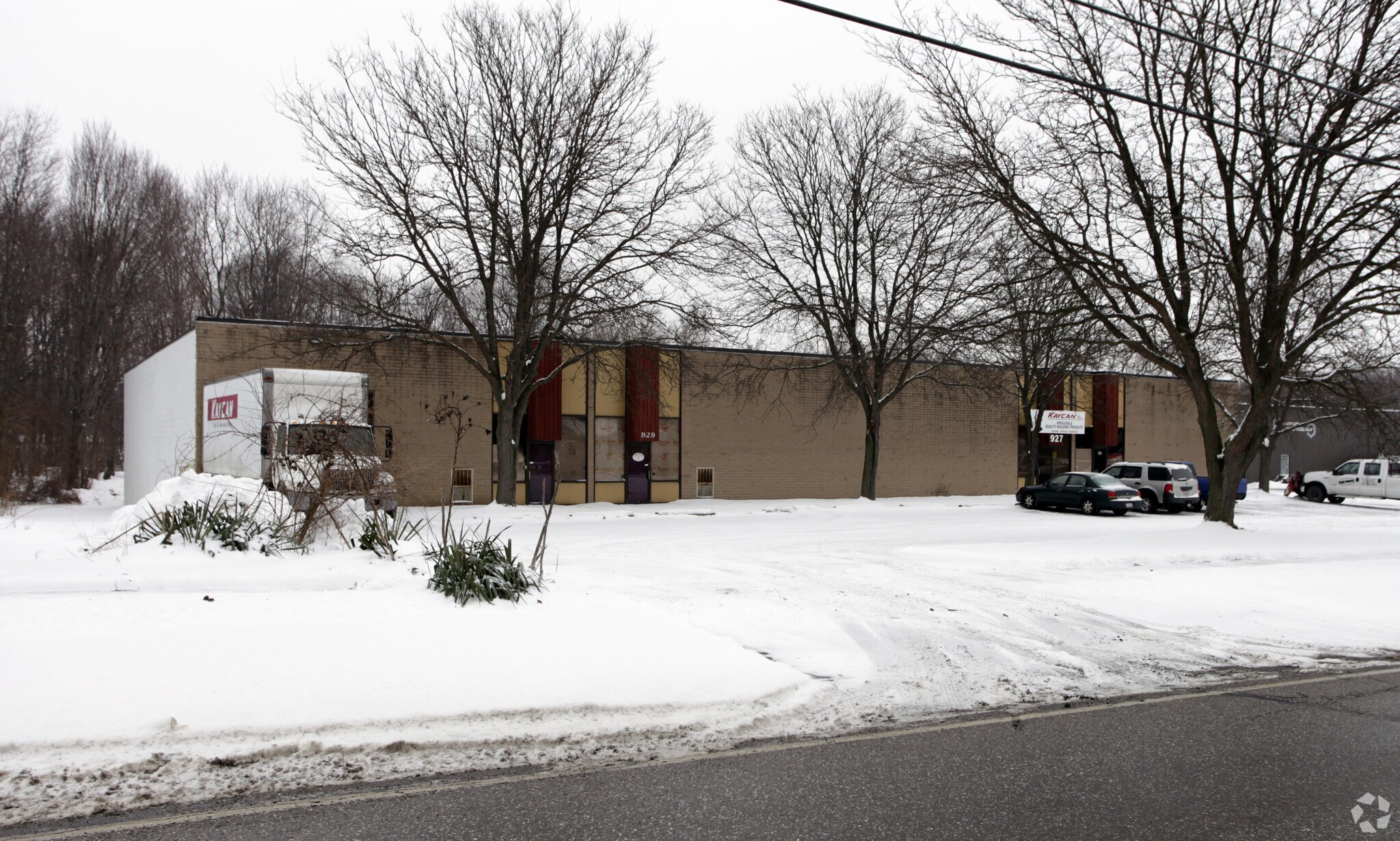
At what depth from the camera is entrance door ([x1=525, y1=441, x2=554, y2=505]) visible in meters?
28.6

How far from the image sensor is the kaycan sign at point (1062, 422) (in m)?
35.6

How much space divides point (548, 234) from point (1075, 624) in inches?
807

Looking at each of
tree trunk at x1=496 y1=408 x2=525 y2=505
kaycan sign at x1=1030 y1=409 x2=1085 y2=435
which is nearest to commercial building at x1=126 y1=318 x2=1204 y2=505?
tree trunk at x1=496 y1=408 x2=525 y2=505

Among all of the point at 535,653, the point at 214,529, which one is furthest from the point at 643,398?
the point at 535,653

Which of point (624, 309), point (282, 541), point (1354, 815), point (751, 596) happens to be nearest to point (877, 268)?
point (624, 309)

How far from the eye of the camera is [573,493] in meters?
29.5

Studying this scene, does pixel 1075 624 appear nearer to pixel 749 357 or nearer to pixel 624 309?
pixel 624 309

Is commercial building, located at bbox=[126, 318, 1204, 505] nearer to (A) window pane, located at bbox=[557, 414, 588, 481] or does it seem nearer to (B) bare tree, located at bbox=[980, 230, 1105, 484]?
(A) window pane, located at bbox=[557, 414, 588, 481]

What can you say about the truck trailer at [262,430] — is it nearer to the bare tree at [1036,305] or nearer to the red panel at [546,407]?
the red panel at [546,407]

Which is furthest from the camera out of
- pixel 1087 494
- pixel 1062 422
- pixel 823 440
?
pixel 1062 422

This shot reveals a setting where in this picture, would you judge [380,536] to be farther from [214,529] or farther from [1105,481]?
[1105,481]

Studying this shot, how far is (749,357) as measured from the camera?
32.1 metres

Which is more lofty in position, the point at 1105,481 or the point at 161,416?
the point at 161,416

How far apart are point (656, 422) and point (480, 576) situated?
2176 cm
